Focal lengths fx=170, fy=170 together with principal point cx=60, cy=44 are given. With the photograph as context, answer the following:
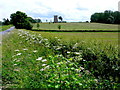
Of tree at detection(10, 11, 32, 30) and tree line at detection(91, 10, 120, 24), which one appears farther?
tree line at detection(91, 10, 120, 24)

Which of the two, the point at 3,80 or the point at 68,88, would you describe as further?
the point at 3,80

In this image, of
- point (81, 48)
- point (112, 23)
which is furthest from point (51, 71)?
point (112, 23)

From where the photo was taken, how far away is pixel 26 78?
189 inches

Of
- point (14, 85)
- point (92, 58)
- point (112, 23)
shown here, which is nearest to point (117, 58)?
point (92, 58)

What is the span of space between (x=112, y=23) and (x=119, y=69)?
2917 inches

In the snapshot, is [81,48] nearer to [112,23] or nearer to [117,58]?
[117,58]

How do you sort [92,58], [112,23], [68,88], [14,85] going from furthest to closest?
1. [112,23]
2. [92,58]
3. [14,85]
4. [68,88]

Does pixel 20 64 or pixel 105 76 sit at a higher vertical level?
pixel 20 64

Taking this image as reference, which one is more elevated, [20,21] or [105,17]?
[105,17]

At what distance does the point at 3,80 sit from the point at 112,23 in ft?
248

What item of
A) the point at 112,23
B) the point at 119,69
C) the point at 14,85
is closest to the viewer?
the point at 14,85

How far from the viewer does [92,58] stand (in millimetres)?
6359

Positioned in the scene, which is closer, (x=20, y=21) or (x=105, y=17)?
(x=20, y=21)

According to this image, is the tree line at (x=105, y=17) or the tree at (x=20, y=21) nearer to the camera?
the tree at (x=20, y=21)
